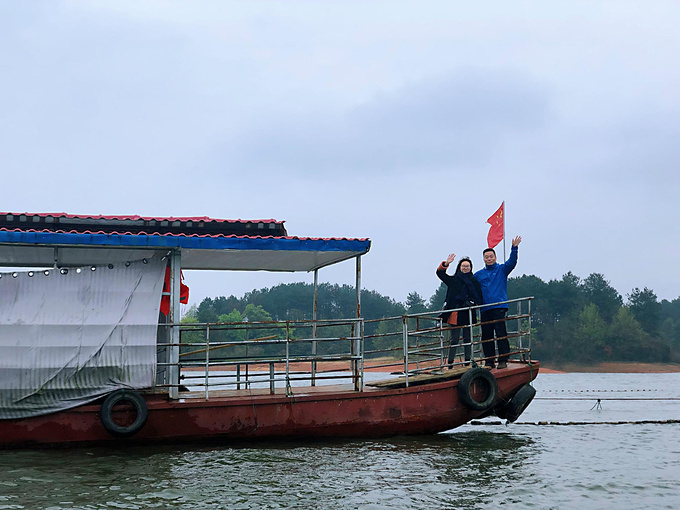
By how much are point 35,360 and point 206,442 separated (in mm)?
2715

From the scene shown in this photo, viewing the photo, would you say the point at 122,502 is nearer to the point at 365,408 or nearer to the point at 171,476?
the point at 171,476

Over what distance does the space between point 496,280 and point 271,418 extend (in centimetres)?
453

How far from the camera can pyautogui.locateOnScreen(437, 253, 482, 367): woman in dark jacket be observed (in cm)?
1195

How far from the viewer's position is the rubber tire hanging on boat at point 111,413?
9.77 meters

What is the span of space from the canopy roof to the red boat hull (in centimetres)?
226

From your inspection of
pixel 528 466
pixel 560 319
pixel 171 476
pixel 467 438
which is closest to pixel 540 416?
pixel 467 438

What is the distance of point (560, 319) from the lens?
3664 inches

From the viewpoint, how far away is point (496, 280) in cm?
1198

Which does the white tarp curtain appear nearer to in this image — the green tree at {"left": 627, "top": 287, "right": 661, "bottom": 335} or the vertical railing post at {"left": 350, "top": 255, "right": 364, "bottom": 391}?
the vertical railing post at {"left": 350, "top": 255, "right": 364, "bottom": 391}

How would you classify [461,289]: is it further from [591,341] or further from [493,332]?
[591,341]

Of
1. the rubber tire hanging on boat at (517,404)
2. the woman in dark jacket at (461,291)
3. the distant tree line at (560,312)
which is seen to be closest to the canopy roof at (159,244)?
the woman in dark jacket at (461,291)

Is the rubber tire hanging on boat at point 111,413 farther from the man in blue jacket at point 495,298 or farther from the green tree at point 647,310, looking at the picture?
the green tree at point 647,310

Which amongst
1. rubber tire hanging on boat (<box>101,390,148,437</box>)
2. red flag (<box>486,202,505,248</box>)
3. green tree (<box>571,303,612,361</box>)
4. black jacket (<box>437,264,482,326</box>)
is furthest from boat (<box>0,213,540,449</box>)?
green tree (<box>571,303,612,361</box>)

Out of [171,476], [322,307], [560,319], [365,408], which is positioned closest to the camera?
[171,476]
